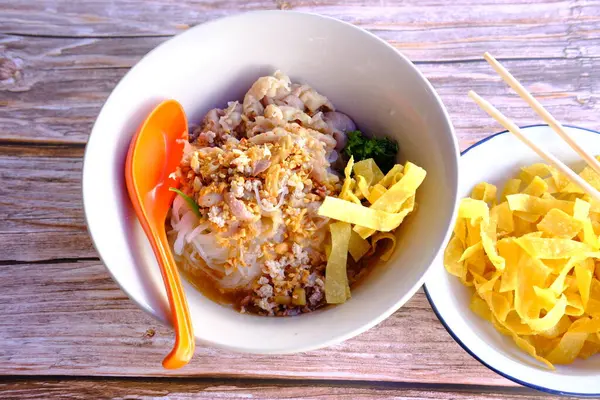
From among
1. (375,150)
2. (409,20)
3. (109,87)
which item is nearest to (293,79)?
(375,150)

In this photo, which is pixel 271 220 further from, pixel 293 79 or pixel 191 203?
pixel 293 79

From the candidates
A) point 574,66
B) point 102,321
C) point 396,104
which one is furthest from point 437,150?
point 102,321

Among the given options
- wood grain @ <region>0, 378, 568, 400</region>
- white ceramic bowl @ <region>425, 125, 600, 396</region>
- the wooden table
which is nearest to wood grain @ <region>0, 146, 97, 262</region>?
the wooden table

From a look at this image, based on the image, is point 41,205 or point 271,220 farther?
point 41,205

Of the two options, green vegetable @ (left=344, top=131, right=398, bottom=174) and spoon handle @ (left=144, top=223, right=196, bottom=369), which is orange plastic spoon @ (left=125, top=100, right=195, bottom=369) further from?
green vegetable @ (left=344, top=131, right=398, bottom=174)

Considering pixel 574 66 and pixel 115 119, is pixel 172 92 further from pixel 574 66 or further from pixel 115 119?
pixel 574 66

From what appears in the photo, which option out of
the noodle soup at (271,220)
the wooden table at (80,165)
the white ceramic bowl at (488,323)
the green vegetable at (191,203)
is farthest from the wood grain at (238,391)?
the green vegetable at (191,203)

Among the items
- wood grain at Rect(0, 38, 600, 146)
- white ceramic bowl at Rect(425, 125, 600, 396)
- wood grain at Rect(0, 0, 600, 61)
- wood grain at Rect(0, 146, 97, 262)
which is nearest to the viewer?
white ceramic bowl at Rect(425, 125, 600, 396)
